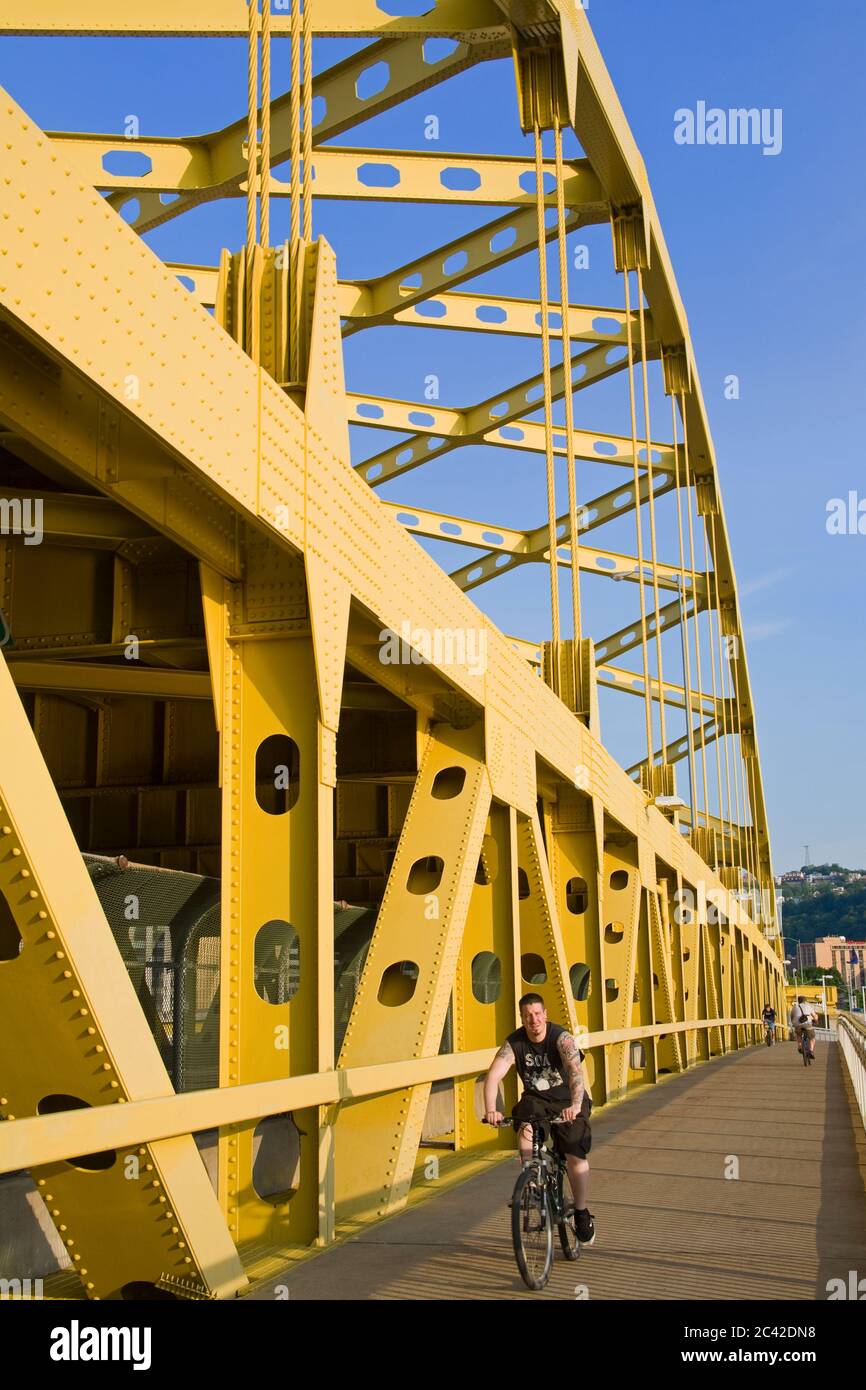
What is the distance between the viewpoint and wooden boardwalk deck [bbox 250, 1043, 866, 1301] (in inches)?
248

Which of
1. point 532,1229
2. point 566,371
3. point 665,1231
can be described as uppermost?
point 566,371

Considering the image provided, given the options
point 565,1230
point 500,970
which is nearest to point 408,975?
A: point 500,970

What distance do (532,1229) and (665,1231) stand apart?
1407 millimetres

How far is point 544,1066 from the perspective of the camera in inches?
292

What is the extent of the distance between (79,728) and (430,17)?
765cm

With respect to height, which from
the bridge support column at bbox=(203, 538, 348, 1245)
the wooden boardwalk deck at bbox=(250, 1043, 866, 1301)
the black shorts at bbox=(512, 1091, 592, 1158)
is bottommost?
the wooden boardwalk deck at bbox=(250, 1043, 866, 1301)

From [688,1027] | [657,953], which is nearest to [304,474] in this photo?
[657,953]

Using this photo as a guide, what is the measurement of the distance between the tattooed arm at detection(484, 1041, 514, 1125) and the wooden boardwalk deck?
2.32 feet

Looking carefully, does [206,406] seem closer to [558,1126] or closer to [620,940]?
[558,1126]

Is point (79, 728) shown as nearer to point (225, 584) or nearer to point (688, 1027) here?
point (225, 584)

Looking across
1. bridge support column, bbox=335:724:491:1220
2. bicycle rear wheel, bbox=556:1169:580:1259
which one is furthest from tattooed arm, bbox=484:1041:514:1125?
bridge support column, bbox=335:724:491:1220

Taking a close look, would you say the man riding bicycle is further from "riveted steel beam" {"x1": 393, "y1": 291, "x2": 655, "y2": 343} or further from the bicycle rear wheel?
"riveted steel beam" {"x1": 393, "y1": 291, "x2": 655, "y2": 343}

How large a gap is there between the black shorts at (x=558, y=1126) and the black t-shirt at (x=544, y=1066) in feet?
0.11

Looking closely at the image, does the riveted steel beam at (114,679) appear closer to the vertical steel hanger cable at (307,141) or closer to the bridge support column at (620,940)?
the vertical steel hanger cable at (307,141)
